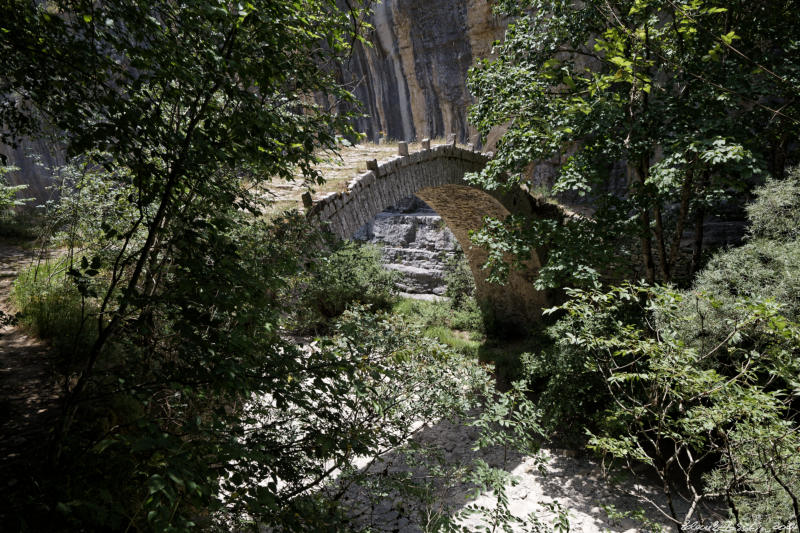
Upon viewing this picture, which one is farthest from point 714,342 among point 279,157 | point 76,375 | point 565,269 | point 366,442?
point 76,375

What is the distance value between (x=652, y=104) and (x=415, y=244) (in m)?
11.6

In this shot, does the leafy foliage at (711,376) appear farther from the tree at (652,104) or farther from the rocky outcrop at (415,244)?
the rocky outcrop at (415,244)

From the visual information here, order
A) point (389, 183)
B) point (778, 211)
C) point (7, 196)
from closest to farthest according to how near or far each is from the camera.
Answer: point (778, 211) < point (7, 196) < point (389, 183)

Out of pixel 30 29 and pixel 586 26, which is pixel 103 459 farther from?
pixel 586 26

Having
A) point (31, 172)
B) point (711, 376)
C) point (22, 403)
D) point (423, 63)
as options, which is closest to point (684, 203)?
point (711, 376)

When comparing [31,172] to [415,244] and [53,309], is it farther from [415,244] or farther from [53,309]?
[415,244]

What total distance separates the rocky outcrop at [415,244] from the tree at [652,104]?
30.5ft

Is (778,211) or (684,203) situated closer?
(778,211)

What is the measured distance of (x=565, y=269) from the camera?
5.35 meters

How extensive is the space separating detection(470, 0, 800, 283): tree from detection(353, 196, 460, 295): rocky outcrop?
929 centimetres

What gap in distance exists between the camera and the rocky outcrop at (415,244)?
15.5 m

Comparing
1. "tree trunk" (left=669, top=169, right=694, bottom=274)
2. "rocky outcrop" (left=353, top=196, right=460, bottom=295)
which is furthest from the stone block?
"rocky outcrop" (left=353, top=196, right=460, bottom=295)

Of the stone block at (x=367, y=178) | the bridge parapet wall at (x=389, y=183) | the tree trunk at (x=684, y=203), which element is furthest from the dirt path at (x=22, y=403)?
the tree trunk at (x=684, y=203)

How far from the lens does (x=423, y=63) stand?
52.7 feet
